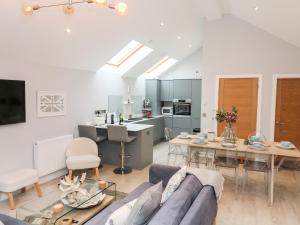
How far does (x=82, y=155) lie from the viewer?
4531 millimetres

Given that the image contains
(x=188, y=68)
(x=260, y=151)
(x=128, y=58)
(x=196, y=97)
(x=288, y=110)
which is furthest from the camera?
(x=188, y=68)

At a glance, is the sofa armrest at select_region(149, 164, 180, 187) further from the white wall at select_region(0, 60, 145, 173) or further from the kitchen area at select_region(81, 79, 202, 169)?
the kitchen area at select_region(81, 79, 202, 169)

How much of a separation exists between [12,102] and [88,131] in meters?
1.62

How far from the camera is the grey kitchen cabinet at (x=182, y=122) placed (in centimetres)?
757

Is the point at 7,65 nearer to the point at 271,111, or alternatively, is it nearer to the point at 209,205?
the point at 209,205

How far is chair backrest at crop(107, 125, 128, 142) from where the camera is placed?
4.60 m

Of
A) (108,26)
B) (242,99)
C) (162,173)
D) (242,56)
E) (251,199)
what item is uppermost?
(108,26)

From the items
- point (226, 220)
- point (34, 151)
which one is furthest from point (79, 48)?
point (226, 220)

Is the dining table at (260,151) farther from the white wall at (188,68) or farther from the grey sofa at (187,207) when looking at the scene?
the white wall at (188,68)

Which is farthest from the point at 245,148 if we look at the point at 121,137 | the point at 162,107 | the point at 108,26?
the point at 162,107

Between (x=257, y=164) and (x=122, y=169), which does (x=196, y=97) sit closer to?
(x=122, y=169)

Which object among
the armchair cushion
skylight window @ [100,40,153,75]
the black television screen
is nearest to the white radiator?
the armchair cushion

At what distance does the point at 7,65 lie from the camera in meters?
3.55

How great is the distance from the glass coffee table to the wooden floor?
855 mm
